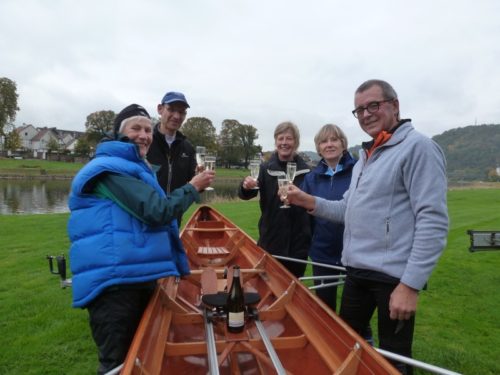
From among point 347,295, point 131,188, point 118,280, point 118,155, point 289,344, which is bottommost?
point 289,344

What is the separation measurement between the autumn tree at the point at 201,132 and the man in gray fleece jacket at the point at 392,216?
2405 inches

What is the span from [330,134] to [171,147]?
2.18 meters

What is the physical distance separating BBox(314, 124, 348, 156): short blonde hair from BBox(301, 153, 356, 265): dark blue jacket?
0.17m

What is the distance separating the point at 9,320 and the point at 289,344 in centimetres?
414

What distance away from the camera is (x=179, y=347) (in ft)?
9.48

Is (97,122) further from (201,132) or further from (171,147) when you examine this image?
(171,147)

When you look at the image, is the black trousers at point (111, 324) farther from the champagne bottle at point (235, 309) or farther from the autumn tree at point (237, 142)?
the autumn tree at point (237, 142)

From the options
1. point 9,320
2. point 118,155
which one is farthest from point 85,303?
point 9,320

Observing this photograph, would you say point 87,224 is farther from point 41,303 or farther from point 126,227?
point 41,303

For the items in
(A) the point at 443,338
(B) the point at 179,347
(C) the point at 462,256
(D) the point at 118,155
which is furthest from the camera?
(C) the point at 462,256

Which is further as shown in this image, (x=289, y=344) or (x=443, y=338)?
(x=443, y=338)

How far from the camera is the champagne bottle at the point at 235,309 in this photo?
116 inches

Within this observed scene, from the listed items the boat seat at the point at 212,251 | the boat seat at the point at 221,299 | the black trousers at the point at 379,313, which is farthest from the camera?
the boat seat at the point at 212,251

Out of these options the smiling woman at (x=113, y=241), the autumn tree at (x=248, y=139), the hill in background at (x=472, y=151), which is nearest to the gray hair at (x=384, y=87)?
the smiling woman at (x=113, y=241)
